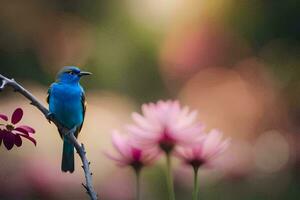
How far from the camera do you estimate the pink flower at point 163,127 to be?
849 mm

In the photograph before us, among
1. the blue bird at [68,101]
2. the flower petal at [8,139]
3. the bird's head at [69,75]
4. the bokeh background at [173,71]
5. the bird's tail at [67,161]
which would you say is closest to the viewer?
the flower petal at [8,139]

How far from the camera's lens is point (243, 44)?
3863 millimetres

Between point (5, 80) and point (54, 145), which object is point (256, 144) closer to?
point (54, 145)

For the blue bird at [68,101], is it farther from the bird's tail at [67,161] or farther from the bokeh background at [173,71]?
the bokeh background at [173,71]

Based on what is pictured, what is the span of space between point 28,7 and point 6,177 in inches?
53.2

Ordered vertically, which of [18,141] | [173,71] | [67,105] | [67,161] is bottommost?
[18,141]

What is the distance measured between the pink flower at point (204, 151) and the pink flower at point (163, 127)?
2 cm

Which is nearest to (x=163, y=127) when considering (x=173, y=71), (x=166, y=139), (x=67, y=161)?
(x=166, y=139)

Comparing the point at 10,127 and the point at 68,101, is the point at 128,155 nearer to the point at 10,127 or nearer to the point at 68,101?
the point at 10,127

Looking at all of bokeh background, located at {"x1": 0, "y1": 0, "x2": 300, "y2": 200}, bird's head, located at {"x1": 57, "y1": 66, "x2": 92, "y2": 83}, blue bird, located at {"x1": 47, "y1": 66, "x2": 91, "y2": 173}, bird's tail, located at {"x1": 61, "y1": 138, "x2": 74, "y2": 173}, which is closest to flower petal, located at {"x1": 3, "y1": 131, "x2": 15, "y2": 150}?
bird's tail, located at {"x1": 61, "y1": 138, "x2": 74, "y2": 173}

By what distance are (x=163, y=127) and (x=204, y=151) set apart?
0.20ft

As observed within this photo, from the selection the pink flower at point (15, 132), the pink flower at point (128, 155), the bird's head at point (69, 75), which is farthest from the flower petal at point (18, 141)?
the bird's head at point (69, 75)

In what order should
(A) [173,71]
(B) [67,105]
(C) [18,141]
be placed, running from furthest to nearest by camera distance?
(A) [173,71]
(B) [67,105]
(C) [18,141]

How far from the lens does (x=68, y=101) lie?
5.05ft
